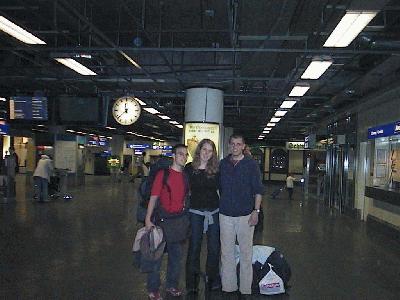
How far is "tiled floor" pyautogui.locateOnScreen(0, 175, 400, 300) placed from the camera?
17.3ft

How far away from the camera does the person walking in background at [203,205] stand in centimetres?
502

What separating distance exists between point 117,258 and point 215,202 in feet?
8.14

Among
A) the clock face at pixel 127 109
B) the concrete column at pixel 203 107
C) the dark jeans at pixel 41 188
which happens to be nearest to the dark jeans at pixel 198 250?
the concrete column at pixel 203 107

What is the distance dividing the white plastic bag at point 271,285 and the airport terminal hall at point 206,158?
12 mm

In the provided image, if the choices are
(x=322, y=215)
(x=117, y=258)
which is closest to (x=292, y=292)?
(x=117, y=258)

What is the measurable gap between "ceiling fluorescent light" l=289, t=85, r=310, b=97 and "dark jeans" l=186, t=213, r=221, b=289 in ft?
22.0

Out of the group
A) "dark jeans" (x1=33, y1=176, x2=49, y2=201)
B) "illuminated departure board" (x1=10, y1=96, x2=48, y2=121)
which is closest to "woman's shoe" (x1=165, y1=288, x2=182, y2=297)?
"illuminated departure board" (x1=10, y1=96, x2=48, y2=121)

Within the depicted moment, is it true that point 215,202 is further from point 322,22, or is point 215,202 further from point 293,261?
point 322,22

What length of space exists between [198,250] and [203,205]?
0.53 metres

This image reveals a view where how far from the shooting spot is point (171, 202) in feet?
15.9

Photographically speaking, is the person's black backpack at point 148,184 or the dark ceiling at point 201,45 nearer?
the person's black backpack at point 148,184

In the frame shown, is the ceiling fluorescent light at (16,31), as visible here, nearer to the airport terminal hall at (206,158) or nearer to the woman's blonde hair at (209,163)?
the airport terminal hall at (206,158)

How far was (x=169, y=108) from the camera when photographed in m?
19.1

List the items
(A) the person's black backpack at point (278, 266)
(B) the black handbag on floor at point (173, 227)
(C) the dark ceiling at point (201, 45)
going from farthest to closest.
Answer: (C) the dark ceiling at point (201, 45) < (A) the person's black backpack at point (278, 266) < (B) the black handbag on floor at point (173, 227)
